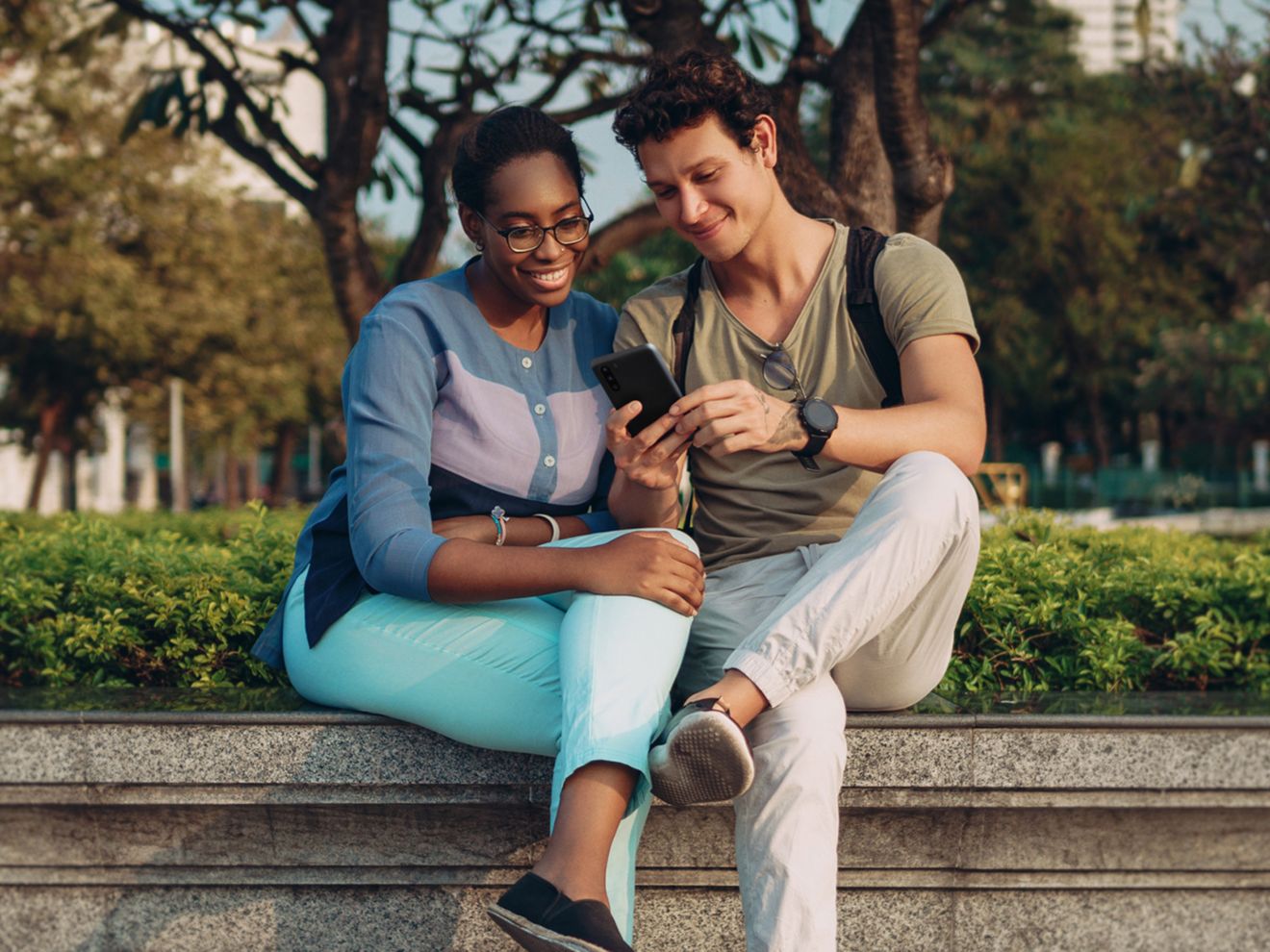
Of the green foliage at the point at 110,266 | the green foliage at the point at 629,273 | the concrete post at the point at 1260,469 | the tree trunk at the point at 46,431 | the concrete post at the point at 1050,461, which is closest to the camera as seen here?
the green foliage at the point at 110,266

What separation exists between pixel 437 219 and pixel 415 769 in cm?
483

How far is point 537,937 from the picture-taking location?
8.00ft

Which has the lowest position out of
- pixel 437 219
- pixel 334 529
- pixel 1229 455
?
pixel 1229 455

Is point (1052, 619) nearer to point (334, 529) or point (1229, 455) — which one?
point (334, 529)

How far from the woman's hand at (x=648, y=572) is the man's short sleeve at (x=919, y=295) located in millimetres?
874

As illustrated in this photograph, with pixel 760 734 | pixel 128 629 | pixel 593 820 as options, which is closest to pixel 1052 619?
pixel 760 734

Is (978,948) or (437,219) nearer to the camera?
(978,948)

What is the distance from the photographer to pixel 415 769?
3104 mm

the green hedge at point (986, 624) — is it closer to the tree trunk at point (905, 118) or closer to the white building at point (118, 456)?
the tree trunk at point (905, 118)

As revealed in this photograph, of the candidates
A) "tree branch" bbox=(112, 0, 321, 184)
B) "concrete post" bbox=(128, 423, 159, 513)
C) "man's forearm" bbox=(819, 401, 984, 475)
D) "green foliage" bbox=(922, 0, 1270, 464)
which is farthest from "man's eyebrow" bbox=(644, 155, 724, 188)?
"concrete post" bbox=(128, 423, 159, 513)

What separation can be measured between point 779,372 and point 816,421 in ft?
1.69

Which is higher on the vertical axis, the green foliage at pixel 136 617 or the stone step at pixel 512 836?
the green foliage at pixel 136 617

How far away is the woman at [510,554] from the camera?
2.65 m

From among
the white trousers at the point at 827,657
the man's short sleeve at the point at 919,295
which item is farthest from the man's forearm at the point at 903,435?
A: the man's short sleeve at the point at 919,295
